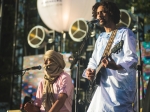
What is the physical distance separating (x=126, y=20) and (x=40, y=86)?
3754 mm

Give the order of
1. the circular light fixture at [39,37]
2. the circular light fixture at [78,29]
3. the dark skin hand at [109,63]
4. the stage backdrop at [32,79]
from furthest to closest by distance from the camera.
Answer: the circular light fixture at [39,37] → the stage backdrop at [32,79] → the circular light fixture at [78,29] → the dark skin hand at [109,63]

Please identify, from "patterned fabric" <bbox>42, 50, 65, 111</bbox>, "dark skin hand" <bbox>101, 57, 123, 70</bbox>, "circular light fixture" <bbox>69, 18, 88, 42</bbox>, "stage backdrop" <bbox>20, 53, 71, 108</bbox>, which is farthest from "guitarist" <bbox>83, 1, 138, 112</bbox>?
"stage backdrop" <bbox>20, 53, 71, 108</bbox>

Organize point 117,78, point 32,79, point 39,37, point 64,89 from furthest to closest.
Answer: point 39,37 → point 32,79 → point 64,89 → point 117,78

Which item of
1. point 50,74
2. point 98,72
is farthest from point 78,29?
point 98,72

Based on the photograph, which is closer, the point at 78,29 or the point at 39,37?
the point at 78,29

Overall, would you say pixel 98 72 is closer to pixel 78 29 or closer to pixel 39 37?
pixel 78 29

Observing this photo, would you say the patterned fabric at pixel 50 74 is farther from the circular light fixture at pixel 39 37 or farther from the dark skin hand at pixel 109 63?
the circular light fixture at pixel 39 37

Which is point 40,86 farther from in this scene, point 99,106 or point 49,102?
point 99,106

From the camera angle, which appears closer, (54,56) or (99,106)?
(99,106)

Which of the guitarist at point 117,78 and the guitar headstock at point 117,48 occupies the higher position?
the guitar headstock at point 117,48

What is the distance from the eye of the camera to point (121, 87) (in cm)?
263

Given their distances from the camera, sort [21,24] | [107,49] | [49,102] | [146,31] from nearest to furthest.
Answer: [107,49] < [49,102] < [146,31] < [21,24]

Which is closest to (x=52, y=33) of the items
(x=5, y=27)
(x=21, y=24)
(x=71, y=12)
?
(x=71, y=12)

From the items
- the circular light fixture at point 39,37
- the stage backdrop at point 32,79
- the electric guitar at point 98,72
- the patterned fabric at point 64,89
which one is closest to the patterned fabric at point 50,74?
the patterned fabric at point 64,89
